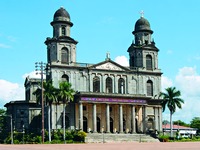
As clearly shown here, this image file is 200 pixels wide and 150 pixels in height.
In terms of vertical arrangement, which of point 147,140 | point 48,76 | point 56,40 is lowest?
point 147,140

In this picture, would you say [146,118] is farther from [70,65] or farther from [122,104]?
[70,65]

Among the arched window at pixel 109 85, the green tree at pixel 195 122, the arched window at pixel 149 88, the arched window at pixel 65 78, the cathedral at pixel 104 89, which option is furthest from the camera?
the green tree at pixel 195 122

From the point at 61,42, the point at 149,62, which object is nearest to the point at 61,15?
the point at 61,42

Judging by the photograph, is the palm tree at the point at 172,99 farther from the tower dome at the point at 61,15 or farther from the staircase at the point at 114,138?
the tower dome at the point at 61,15

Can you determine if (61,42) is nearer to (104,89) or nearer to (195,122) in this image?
(104,89)

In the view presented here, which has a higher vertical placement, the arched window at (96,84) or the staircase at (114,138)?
the arched window at (96,84)

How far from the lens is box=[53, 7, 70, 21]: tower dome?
85.8 metres

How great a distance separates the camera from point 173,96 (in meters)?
87.3

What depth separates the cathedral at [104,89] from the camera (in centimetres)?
8225

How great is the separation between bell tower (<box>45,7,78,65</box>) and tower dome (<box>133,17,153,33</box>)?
15448 mm

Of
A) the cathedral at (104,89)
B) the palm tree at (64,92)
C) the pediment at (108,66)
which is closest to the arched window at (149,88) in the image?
the cathedral at (104,89)

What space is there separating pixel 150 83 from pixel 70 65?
1930 centimetres

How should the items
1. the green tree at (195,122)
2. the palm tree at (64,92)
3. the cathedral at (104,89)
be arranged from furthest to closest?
the green tree at (195,122) → the cathedral at (104,89) → the palm tree at (64,92)

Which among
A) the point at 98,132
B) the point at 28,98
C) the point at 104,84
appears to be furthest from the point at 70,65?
the point at 28,98
